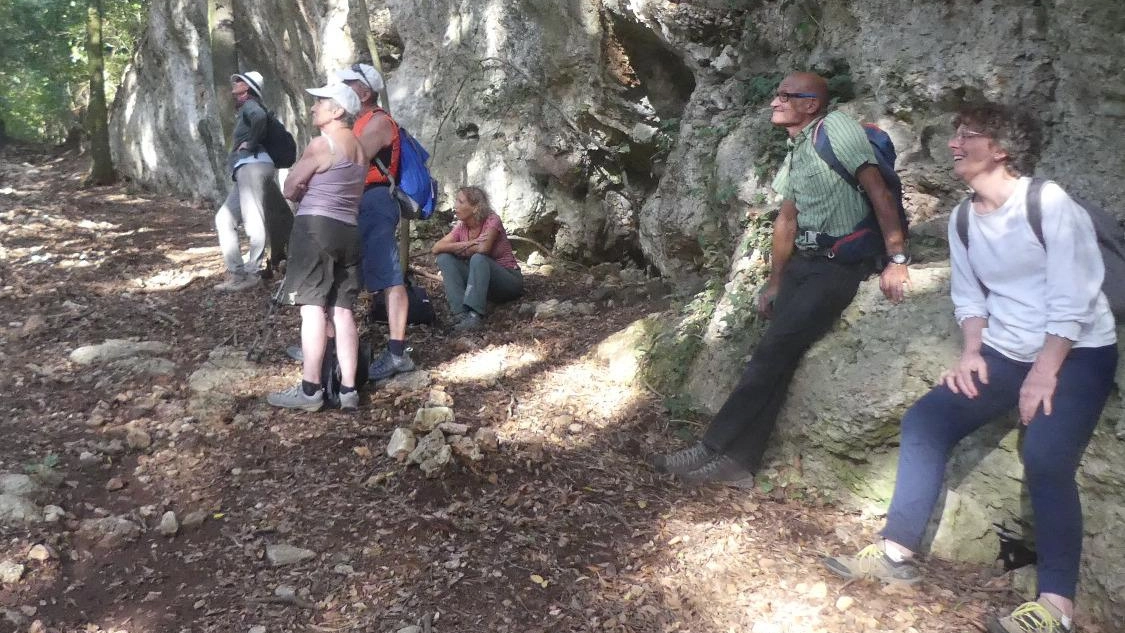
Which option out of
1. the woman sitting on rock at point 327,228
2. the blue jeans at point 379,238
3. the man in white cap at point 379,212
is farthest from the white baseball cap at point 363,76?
the blue jeans at point 379,238

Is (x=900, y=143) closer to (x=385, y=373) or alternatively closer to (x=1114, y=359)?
(x=1114, y=359)

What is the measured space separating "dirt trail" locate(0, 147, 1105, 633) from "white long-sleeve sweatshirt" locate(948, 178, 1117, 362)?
113cm

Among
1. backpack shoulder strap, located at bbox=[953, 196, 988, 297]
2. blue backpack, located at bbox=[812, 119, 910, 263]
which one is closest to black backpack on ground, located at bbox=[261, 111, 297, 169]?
blue backpack, located at bbox=[812, 119, 910, 263]

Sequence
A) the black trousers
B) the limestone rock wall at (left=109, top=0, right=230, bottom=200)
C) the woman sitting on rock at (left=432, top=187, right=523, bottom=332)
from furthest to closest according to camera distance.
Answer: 1. the limestone rock wall at (left=109, top=0, right=230, bottom=200)
2. the woman sitting on rock at (left=432, top=187, right=523, bottom=332)
3. the black trousers

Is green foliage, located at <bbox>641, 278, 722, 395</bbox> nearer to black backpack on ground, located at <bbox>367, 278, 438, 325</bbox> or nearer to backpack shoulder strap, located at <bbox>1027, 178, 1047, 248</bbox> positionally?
black backpack on ground, located at <bbox>367, 278, 438, 325</bbox>

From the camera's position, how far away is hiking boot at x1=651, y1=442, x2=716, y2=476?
13.5ft

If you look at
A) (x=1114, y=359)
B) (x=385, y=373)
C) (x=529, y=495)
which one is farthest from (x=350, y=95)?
(x=1114, y=359)

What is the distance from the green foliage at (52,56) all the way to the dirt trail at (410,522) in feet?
64.9

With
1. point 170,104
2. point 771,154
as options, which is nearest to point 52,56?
point 170,104

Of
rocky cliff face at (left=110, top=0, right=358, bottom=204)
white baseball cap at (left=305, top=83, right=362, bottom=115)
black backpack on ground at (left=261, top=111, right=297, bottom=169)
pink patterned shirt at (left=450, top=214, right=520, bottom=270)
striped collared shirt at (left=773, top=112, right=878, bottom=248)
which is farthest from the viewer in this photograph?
rocky cliff face at (left=110, top=0, right=358, bottom=204)

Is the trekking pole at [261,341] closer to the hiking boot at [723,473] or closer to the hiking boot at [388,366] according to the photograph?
the hiking boot at [388,366]

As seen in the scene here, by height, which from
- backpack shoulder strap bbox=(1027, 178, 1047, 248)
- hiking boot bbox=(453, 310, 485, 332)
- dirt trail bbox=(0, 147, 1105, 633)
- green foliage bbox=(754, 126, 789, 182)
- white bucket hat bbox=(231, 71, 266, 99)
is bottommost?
dirt trail bbox=(0, 147, 1105, 633)

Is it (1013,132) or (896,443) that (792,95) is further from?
(896,443)

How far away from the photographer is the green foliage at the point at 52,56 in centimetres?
2102
